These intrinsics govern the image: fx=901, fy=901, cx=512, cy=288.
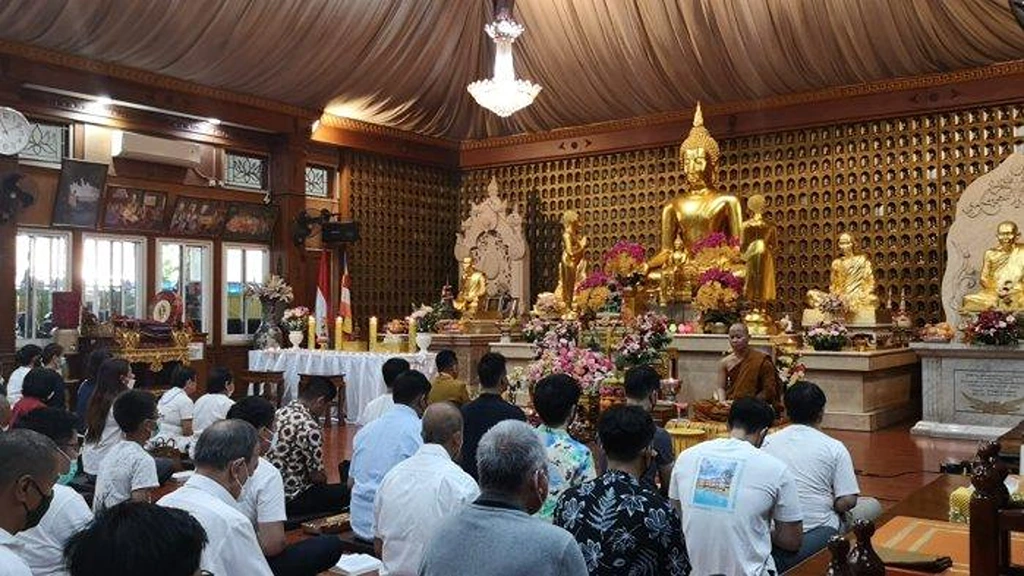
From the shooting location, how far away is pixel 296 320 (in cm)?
1188

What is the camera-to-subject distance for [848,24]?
11.4m

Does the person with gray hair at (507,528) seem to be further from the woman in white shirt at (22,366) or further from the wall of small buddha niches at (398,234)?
the wall of small buddha niches at (398,234)

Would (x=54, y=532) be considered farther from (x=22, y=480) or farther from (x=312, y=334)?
(x=312, y=334)

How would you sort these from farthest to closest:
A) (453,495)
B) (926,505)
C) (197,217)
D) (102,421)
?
(197,217)
(102,421)
(926,505)
(453,495)

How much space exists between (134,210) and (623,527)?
10.5m

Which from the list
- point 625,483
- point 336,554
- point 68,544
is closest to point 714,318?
point 336,554

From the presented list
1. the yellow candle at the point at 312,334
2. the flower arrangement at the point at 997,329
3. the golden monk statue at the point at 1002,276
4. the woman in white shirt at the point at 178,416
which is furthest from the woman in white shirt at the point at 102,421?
the golden monk statue at the point at 1002,276

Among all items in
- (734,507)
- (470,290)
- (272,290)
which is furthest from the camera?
(470,290)

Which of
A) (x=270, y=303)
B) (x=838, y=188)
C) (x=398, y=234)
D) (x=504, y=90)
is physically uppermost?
(x=504, y=90)

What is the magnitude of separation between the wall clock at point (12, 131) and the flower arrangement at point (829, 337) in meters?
8.91

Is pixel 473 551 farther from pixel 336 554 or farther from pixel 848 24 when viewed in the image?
pixel 848 24

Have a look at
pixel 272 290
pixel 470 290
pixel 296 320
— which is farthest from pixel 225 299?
pixel 470 290

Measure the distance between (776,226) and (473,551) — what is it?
11791 millimetres

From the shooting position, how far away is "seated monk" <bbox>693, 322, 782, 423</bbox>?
646 centimetres
